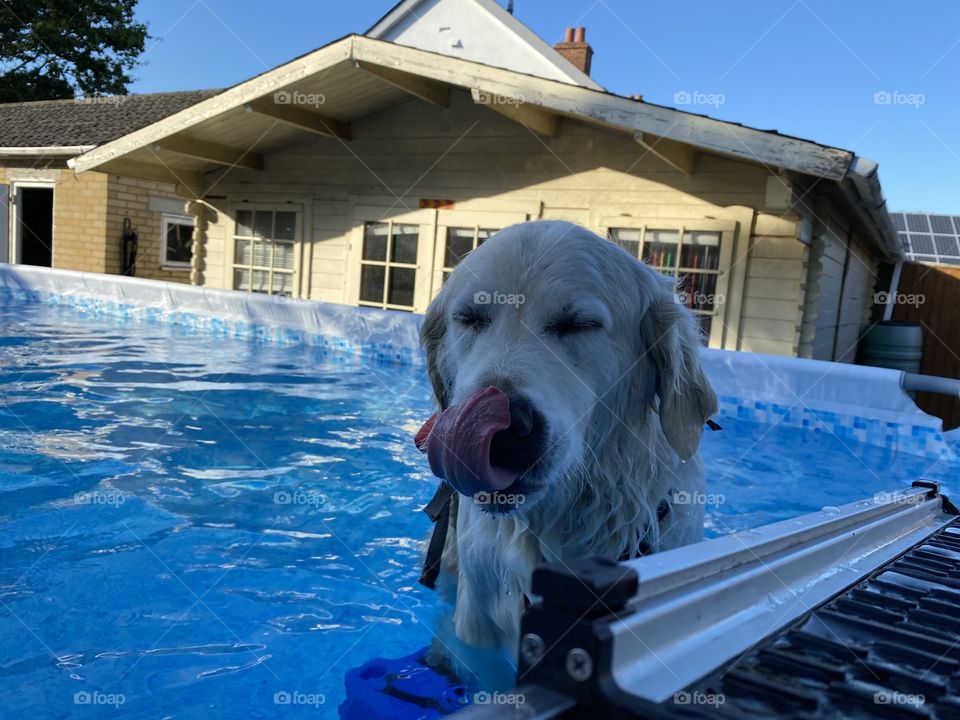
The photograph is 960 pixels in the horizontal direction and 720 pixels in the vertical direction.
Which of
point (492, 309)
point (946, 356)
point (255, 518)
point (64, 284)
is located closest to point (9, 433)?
point (255, 518)

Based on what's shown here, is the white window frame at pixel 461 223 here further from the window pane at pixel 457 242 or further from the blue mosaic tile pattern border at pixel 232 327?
the blue mosaic tile pattern border at pixel 232 327

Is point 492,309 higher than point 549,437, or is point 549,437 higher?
point 492,309

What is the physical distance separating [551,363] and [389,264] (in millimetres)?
10564

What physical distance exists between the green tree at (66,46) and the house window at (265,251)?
2327 cm

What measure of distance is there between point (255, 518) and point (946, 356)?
534 inches

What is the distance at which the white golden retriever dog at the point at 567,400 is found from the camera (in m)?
1.94

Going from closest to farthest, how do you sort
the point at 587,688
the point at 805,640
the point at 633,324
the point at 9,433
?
the point at 587,688, the point at 805,640, the point at 633,324, the point at 9,433

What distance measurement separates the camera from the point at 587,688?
0.87 m

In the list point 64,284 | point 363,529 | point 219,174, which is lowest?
point 363,529

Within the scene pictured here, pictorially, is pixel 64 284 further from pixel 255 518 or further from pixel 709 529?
pixel 709 529

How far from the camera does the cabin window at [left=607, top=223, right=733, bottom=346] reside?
9.88 meters

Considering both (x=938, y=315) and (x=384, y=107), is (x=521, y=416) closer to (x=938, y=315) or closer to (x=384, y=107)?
(x=384, y=107)

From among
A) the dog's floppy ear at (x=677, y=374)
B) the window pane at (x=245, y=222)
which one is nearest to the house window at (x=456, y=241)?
the window pane at (x=245, y=222)

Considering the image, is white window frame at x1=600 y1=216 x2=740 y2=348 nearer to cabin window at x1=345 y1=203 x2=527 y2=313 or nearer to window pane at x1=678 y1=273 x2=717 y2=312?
window pane at x1=678 y1=273 x2=717 y2=312
